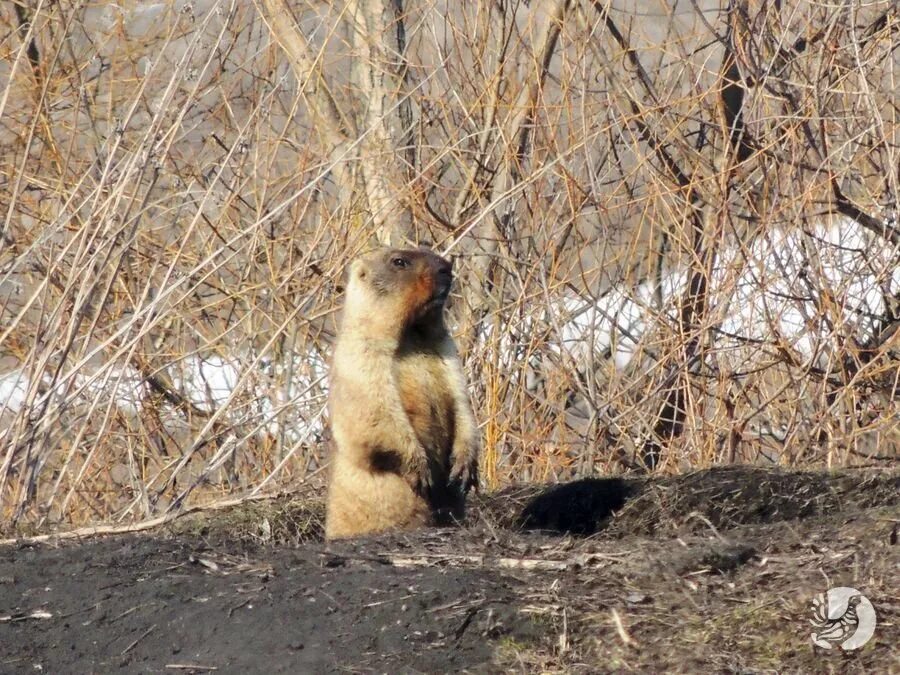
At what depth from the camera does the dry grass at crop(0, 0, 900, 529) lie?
8.38m

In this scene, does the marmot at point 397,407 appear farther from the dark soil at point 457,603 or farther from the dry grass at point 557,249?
the dry grass at point 557,249

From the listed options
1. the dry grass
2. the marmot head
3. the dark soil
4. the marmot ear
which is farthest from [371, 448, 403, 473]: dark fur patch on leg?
the dry grass

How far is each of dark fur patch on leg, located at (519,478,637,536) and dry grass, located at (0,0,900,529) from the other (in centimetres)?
148

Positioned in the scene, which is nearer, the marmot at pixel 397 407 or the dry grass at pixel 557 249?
the marmot at pixel 397 407

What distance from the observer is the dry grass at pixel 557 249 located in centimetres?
838

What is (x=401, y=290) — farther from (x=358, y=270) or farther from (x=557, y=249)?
(x=557, y=249)

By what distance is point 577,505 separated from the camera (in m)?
6.96

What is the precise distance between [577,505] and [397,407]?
1.19 m

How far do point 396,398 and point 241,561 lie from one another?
1.55 metres

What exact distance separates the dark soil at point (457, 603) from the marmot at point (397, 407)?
992 mm

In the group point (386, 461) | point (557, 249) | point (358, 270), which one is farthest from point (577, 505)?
point (557, 249)

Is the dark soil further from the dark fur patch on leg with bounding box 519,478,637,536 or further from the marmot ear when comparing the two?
the marmot ear

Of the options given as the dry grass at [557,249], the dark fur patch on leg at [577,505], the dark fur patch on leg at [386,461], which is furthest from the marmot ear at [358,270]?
the dark fur patch on leg at [577,505]

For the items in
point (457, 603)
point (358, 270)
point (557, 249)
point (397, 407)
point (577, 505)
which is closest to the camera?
point (457, 603)
